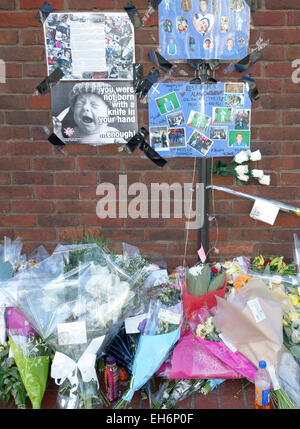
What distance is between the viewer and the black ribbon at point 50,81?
2.67 m

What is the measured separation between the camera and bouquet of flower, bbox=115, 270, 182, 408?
2148mm

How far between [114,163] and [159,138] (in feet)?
1.19

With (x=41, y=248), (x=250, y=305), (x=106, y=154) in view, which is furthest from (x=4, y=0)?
(x=250, y=305)

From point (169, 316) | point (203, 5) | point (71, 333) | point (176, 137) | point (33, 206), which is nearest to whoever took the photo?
point (71, 333)

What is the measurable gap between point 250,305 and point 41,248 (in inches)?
60.6

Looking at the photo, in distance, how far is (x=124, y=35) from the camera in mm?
2625

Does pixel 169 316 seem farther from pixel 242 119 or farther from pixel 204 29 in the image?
pixel 204 29

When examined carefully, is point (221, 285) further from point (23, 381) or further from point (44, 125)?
point (44, 125)

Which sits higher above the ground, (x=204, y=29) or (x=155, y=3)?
(x=155, y=3)

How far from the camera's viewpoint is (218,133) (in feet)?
9.05

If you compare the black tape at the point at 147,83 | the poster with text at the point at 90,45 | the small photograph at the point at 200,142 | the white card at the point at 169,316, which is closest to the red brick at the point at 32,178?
the poster with text at the point at 90,45

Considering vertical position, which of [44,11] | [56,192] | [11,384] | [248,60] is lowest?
[11,384]

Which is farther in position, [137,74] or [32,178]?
[32,178]

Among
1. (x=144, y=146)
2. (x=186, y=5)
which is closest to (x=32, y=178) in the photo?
(x=144, y=146)
